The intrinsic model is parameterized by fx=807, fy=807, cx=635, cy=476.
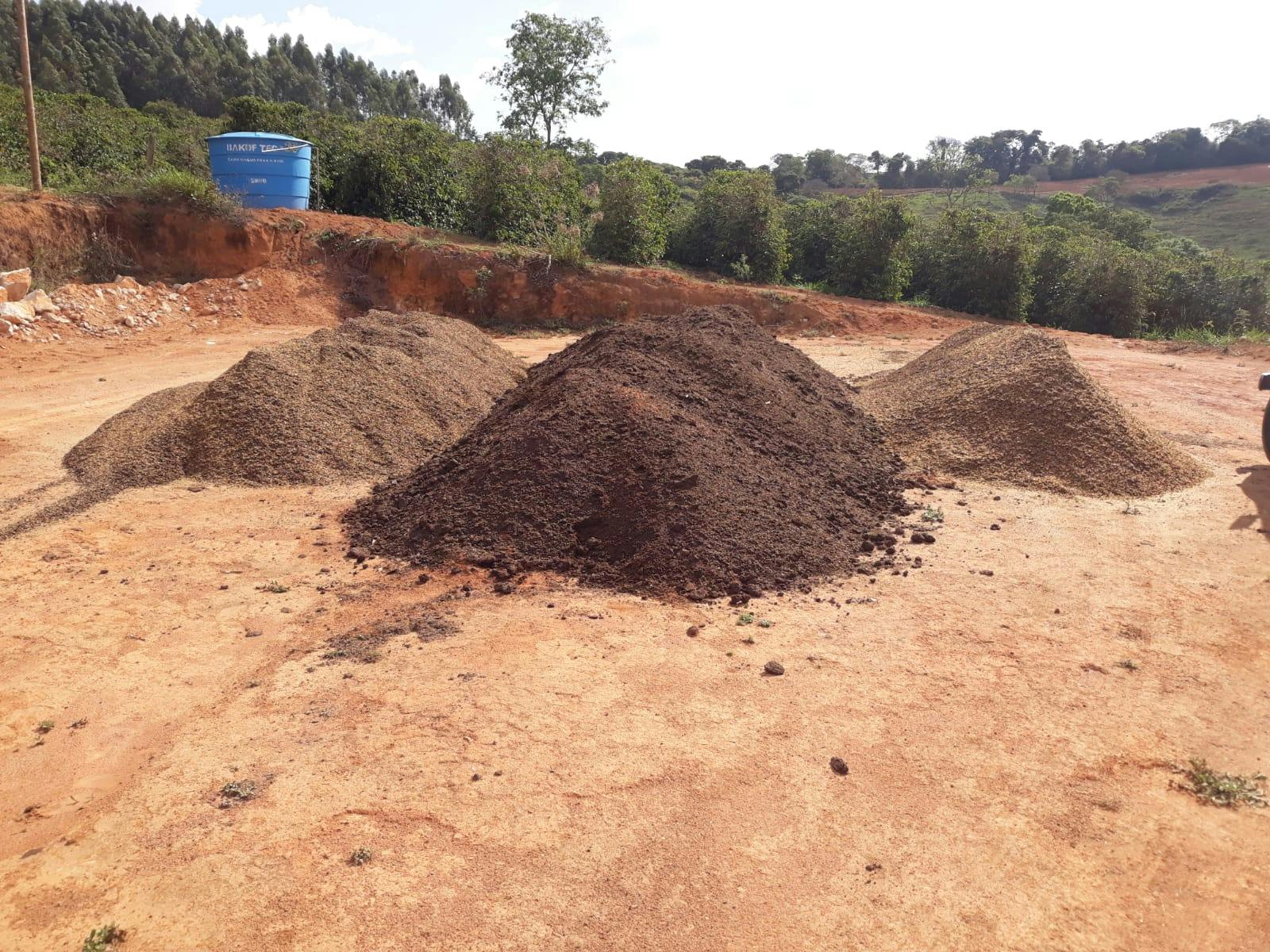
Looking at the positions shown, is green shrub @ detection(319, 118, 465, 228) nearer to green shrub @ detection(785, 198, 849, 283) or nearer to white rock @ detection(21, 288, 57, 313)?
white rock @ detection(21, 288, 57, 313)

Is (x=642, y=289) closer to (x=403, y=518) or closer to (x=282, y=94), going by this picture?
(x=403, y=518)

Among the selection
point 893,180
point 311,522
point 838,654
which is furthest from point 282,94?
point 838,654

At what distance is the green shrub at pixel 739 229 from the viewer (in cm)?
1827

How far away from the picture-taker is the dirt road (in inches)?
101

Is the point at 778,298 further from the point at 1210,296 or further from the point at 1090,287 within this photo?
the point at 1210,296

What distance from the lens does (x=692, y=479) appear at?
5336 millimetres

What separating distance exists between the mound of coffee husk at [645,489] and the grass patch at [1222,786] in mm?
2176

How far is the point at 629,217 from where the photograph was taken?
17.4 metres

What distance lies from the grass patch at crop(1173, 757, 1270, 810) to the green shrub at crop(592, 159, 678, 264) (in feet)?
51.4

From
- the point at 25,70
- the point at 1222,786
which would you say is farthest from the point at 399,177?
the point at 1222,786

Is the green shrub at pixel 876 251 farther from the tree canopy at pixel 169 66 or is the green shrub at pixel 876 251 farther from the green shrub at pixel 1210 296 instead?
the tree canopy at pixel 169 66

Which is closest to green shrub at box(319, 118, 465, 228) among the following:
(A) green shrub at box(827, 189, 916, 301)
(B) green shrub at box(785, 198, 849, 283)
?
(B) green shrub at box(785, 198, 849, 283)

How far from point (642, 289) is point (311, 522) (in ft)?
37.5

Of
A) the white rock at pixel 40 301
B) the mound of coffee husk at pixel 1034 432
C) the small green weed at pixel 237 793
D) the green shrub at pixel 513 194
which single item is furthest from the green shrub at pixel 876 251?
the small green weed at pixel 237 793
